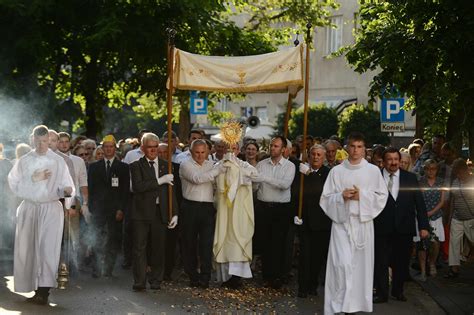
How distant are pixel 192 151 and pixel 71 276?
7.82ft

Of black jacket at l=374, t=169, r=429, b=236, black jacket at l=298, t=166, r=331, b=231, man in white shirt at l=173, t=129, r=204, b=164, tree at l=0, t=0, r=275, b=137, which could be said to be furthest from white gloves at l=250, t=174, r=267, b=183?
tree at l=0, t=0, r=275, b=137

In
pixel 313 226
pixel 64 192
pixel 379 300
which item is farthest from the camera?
pixel 313 226

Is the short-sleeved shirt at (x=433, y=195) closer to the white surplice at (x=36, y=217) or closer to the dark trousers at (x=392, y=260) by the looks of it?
the dark trousers at (x=392, y=260)

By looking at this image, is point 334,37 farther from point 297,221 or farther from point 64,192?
point 64,192

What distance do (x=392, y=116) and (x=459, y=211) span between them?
15.5 feet

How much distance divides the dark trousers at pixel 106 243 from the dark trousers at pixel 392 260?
3.67m

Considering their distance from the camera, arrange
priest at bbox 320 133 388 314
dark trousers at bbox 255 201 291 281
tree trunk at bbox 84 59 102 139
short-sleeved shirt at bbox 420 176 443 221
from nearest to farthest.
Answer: priest at bbox 320 133 388 314 < dark trousers at bbox 255 201 291 281 < short-sleeved shirt at bbox 420 176 443 221 < tree trunk at bbox 84 59 102 139

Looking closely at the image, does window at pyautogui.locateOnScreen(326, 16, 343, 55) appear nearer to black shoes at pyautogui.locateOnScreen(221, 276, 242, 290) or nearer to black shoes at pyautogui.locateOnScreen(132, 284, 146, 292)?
black shoes at pyautogui.locateOnScreen(221, 276, 242, 290)

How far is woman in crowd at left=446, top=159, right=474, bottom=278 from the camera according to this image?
49.2 feet

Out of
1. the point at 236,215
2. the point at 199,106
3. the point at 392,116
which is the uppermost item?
the point at 199,106

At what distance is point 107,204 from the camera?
562 inches

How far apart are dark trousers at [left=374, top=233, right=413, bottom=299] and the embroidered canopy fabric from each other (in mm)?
2462

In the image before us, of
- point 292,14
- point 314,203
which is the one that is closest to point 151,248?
point 314,203

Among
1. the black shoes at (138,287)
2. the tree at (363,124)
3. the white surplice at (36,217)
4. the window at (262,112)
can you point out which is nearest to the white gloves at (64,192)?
the white surplice at (36,217)
